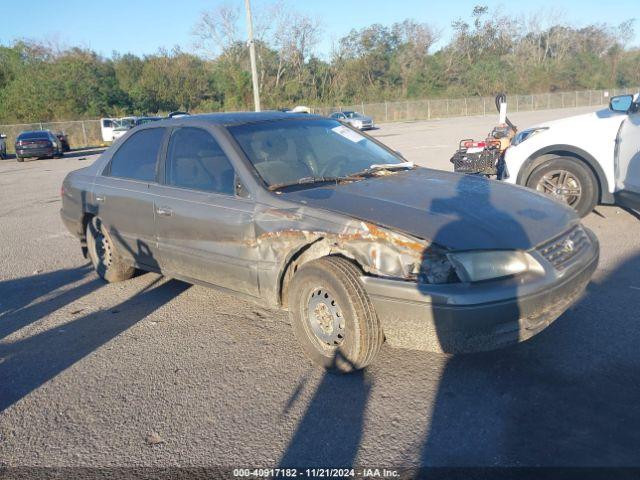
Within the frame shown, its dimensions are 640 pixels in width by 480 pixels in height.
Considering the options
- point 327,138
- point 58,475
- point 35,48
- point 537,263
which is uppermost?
point 35,48

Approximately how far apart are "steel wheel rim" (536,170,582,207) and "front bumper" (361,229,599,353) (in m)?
3.83

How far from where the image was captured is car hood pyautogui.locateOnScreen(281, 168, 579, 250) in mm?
3221

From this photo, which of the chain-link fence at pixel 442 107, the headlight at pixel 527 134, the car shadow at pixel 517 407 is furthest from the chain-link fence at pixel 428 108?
the car shadow at pixel 517 407

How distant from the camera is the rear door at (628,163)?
605 cm

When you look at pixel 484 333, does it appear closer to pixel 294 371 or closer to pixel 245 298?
pixel 294 371

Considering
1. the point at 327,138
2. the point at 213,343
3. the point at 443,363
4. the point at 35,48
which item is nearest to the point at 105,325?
the point at 213,343

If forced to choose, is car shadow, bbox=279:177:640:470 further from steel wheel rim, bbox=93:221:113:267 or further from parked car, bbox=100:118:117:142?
parked car, bbox=100:118:117:142

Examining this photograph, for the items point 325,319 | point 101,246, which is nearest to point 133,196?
point 101,246

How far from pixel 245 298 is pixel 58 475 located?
1.75 metres

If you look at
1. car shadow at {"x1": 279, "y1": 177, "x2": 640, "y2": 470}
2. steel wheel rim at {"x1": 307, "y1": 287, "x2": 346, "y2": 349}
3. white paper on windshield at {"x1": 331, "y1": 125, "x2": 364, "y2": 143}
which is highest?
white paper on windshield at {"x1": 331, "y1": 125, "x2": 364, "y2": 143}

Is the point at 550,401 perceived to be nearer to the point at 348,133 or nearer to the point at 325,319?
the point at 325,319

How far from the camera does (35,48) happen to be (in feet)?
172

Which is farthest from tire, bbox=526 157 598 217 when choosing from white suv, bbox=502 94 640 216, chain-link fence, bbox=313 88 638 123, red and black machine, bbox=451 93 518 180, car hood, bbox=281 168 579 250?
chain-link fence, bbox=313 88 638 123

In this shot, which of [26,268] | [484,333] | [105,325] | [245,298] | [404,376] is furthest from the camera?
[26,268]
